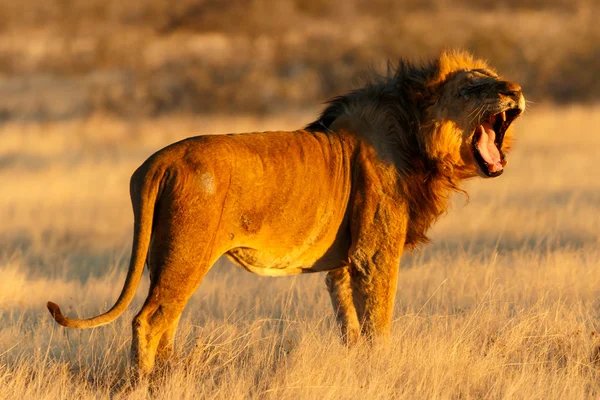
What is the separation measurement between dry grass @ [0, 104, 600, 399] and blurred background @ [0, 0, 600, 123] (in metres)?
12.4

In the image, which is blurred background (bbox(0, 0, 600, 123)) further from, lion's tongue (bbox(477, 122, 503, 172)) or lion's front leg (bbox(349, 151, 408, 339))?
lion's front leg (bbox(349, 151, 408, 339))

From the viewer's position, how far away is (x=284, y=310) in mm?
7707

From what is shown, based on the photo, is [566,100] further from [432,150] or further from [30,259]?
[432,150]

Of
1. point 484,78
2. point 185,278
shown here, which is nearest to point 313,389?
point 185,278

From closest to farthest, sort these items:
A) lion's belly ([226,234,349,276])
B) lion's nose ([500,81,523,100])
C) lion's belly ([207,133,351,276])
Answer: lion's belly ([207,133,351,276])
lion's belly ([226,234,349,276])
lion's nose ([500,81,523,100])

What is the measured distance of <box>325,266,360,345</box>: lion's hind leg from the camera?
6.72 metres

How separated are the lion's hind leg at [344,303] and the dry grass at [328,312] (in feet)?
0.36

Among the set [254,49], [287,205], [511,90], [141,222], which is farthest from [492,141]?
[254,49]

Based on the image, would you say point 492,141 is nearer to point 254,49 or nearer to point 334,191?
point 334,191

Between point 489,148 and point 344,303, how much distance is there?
1363 millimetres

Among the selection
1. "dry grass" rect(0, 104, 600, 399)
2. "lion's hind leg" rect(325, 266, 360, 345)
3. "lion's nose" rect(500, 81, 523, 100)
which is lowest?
"dry grass" rect(0, 104, 600, 399)

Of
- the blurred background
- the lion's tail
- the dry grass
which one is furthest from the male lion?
the blurred background

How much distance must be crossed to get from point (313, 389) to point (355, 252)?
0.96 meters

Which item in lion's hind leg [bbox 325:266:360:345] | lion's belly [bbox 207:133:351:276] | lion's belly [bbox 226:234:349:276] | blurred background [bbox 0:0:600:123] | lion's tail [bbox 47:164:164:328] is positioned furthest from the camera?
blurred background [bbox 0:0:600:123]
